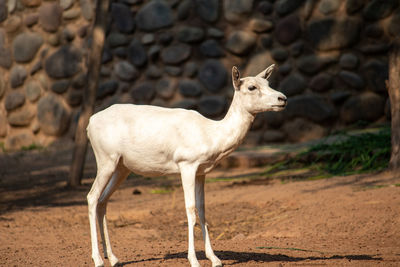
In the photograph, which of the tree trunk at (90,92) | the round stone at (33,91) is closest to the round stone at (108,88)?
the round stone at (33,91)

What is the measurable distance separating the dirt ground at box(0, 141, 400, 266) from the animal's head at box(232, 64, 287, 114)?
1073 millimetres

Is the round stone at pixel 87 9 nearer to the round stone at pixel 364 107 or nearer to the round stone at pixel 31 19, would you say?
the round stone at pixel 31 19

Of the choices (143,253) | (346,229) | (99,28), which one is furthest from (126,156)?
(99,28)

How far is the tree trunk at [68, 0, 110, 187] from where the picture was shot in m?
7.00

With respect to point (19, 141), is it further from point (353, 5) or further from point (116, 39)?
point (353, 5)

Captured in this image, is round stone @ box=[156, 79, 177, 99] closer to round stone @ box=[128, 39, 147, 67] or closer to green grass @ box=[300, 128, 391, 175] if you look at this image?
round stone @ box=[128, 39, 147, 67]

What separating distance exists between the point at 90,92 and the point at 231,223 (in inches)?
112

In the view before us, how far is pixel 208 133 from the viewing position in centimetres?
358

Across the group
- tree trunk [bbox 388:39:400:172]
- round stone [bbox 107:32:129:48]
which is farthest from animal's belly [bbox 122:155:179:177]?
round stone [bbox 107:32:129:48]

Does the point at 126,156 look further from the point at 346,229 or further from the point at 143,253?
the point at 346,229

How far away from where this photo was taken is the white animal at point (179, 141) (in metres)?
3.50

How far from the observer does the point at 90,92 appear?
23.1ft

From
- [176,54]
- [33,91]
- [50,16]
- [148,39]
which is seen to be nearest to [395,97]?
[176,54]

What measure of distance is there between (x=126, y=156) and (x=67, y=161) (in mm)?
5389
